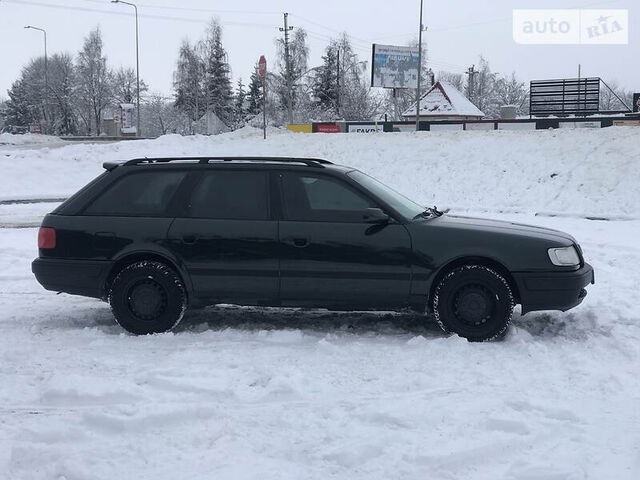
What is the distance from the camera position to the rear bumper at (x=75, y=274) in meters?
5.94

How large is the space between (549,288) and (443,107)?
179 feet

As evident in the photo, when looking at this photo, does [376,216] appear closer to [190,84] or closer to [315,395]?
[315,395]

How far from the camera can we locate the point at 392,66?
156 ft

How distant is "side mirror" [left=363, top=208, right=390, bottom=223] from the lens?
18.5 ft

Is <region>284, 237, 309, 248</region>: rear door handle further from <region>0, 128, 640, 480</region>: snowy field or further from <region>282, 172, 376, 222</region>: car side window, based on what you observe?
<region>0, 128, 640, 480</region>: snowy field

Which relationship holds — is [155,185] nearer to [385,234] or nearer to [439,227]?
[385,234]

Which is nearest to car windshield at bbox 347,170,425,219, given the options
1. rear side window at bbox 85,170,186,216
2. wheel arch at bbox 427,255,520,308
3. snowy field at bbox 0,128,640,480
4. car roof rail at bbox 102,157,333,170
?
car roof rail at bbox 102,157,333,170

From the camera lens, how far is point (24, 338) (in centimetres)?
576

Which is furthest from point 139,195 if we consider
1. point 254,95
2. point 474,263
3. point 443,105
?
point 254,95

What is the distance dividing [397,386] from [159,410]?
156cm

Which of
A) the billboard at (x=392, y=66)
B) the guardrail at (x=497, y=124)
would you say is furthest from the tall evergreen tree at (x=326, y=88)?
the guardrail at (x=497, y=124)

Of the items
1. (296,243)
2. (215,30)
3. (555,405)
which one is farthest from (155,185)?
(215,30)

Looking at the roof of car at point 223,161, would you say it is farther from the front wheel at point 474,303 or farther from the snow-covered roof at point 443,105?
the snow-covered roof at point 443,105

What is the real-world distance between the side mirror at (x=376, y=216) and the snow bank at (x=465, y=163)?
38.2 ft
